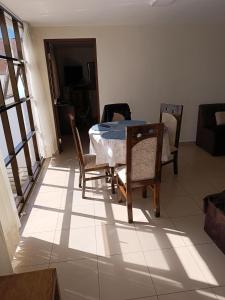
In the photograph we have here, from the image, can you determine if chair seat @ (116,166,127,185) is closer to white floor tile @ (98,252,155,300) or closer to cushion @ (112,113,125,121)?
white floor tile @ (98,252,155,300)

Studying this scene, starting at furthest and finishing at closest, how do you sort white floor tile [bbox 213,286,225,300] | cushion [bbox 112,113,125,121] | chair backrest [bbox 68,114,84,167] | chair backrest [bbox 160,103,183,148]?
1. cushion [bbox 112,113,125,121]
2. chair backrest [bbox 160,103,183,148]
3. chair backrest [bbox 68,114,84,167]
4. white floor tile [bbox 213,286,225,300]

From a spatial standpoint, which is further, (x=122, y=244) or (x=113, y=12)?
(x=113, y=12)

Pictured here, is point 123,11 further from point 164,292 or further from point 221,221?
point 164,292

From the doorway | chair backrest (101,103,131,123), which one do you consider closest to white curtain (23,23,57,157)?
chair backrest (101,103,131,123)

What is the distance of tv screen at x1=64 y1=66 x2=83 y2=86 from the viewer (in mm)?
6504

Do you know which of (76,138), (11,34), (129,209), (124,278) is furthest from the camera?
(11,34)

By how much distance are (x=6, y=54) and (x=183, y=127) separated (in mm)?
3456

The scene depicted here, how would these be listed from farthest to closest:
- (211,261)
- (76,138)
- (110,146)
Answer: (76,138) < (110,146) < (211,261)

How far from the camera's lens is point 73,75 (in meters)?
6.59

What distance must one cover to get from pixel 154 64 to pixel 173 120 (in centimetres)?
155

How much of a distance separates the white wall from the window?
0.55m

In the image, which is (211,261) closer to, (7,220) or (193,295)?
(193,295)

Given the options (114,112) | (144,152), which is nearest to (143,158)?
(144,152)

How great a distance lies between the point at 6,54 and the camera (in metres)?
2.77
